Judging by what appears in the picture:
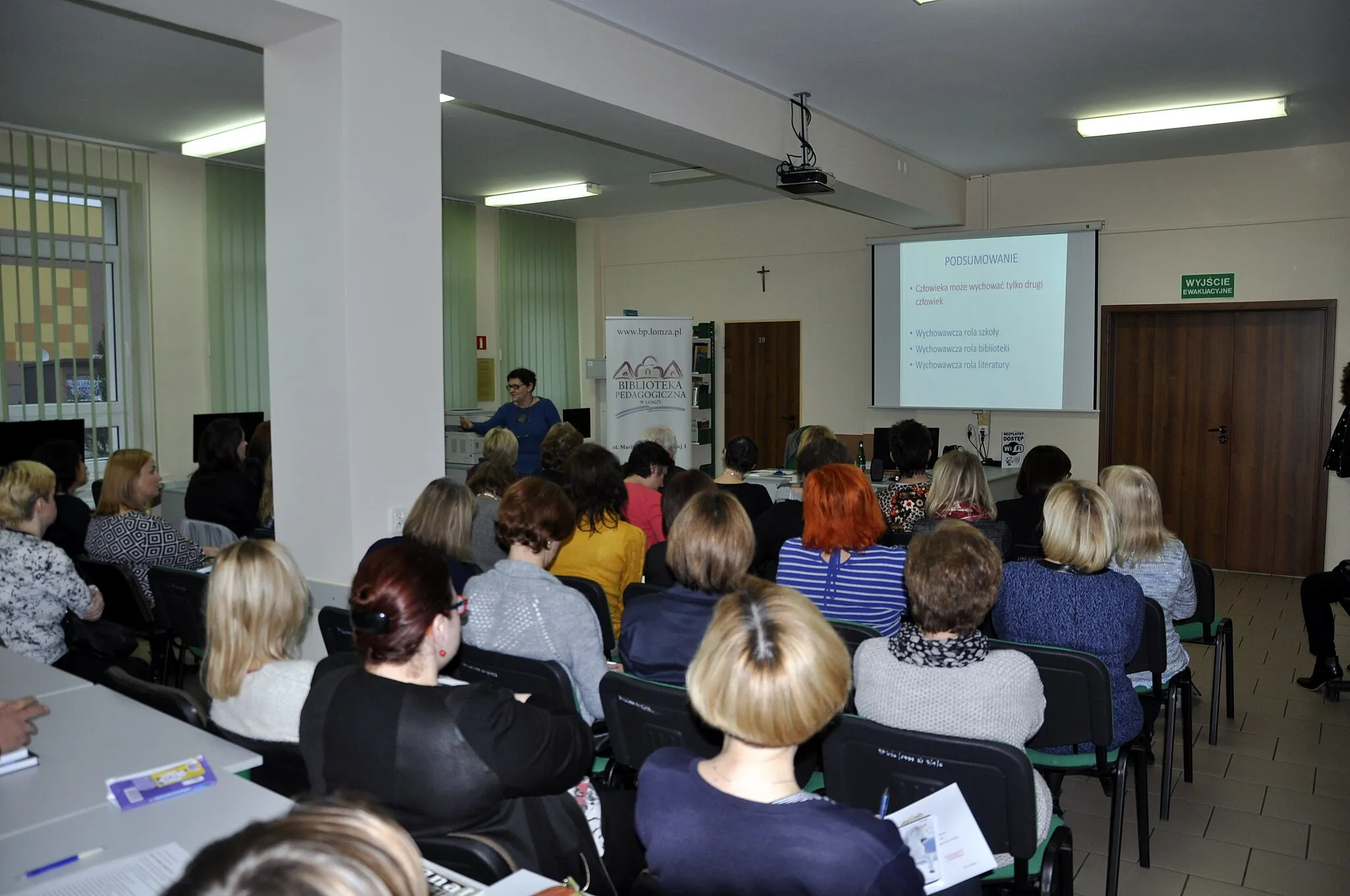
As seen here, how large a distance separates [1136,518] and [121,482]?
4.07 meters

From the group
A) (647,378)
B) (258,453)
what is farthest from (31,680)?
(647,378)

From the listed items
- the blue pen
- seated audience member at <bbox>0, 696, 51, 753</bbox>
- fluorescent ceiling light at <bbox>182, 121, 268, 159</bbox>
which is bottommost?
the blue pen

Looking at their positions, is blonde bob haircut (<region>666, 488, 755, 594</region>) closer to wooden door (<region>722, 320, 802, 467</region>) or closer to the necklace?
the necklace

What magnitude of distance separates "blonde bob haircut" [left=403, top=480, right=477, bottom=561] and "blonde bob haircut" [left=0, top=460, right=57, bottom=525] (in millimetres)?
1434

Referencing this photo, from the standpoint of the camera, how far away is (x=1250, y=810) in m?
3.61

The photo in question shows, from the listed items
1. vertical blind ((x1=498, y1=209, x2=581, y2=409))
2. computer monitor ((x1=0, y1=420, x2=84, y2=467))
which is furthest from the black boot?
vertical blind ((x1=498, y1=209, x2=581, y2=409))

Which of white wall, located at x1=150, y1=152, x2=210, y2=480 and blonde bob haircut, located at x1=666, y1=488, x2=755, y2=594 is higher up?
white wall, located at x1=150, y1=152, x2=210, y2=480

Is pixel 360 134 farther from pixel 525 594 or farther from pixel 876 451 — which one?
pixel 876 451

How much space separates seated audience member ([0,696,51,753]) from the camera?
6.97ft

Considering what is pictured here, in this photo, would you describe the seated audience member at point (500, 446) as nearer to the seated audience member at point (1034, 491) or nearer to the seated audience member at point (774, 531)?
the seated audience member at point (774, 531)

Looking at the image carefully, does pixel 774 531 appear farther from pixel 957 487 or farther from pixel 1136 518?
pixel 1136 518

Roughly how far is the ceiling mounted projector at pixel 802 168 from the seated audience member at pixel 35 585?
4.07 metres

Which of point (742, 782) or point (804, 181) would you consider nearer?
point (742, 782)

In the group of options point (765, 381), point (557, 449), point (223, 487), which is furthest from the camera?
point (765, 381)
